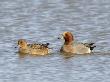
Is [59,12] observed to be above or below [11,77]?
above

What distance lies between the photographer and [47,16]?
71.0 ft

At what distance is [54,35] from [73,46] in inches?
41.9

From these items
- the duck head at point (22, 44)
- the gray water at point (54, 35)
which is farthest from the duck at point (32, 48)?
the gray water at point (54, 35)

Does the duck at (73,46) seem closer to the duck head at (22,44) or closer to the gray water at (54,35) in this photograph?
the gray water at (54,35)

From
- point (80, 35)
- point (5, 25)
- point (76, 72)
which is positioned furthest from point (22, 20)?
point (76, 72)

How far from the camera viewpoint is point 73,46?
734 inches

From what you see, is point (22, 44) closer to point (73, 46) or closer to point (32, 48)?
point (32, 48)

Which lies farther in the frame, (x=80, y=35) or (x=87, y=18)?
(x=87, y=18)

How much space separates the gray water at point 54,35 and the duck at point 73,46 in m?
0.20

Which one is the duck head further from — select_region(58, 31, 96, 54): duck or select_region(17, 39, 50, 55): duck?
select_region(58, 31, 96, 54): duck

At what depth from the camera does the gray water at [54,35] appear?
15.8 meters

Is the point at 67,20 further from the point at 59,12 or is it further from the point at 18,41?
the point at 18,41

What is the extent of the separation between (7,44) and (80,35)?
201 cm

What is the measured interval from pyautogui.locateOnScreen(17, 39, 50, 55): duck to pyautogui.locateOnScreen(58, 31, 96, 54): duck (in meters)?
0.54
